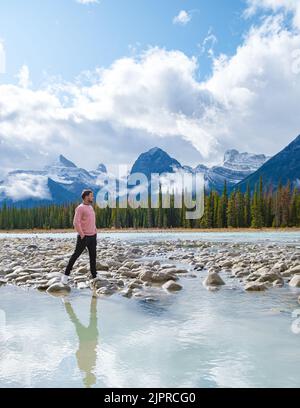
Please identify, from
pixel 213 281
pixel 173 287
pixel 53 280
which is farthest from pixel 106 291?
pixel 213 281

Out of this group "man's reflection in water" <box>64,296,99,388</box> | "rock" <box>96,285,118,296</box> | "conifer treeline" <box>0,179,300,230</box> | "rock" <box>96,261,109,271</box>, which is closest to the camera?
"man's reflection in water" <box>64,296,99,388</box>

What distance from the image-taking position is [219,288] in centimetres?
902

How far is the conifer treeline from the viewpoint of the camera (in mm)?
85312

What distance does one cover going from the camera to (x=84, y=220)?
31.3ft

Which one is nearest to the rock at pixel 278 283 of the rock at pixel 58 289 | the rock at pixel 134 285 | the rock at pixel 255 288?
the rock at pixel 255 288

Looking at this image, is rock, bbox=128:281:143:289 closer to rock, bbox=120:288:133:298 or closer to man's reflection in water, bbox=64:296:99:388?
rock, bbox=120:288:133:298

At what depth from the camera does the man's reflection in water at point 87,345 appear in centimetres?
400

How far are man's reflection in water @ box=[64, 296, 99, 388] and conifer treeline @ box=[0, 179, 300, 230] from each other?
79519mm

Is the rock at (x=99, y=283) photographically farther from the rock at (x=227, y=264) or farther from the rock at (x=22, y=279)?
the rock at (x=227, y=264)

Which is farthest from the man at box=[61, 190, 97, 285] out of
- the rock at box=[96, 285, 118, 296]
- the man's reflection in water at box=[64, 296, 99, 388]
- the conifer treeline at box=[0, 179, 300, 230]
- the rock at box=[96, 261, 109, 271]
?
the conifer treeline at box=[0, 179, 300, 230]
